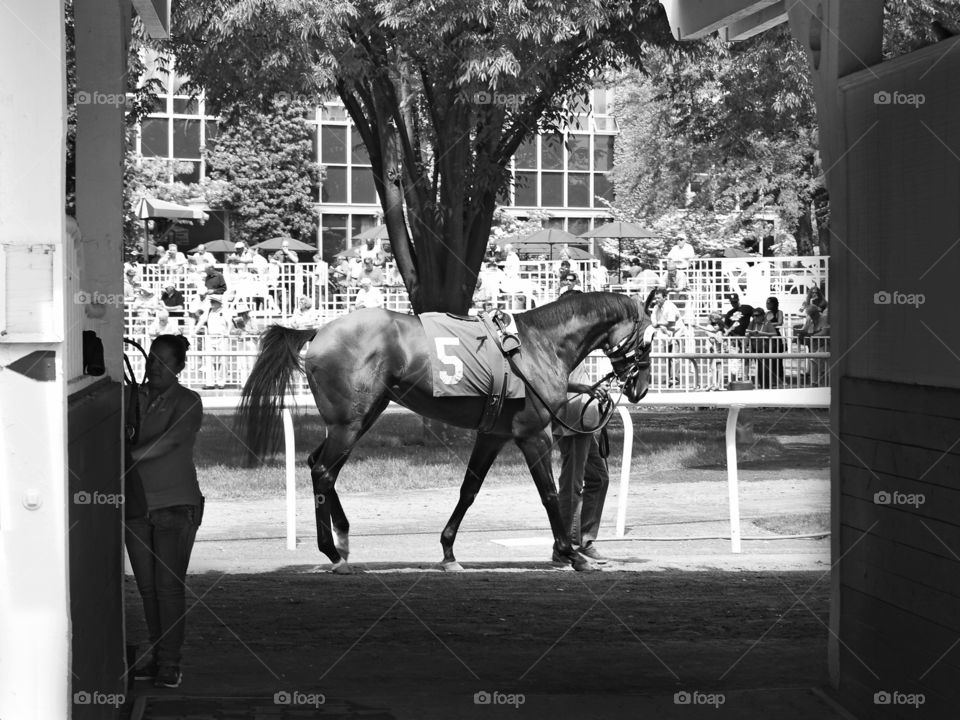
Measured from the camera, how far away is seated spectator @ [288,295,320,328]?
2336 cm

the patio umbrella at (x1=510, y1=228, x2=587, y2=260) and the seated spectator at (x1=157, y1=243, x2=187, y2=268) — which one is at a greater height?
the patio umbrella at (x1=510, y1=228, x2=587, y2=260)

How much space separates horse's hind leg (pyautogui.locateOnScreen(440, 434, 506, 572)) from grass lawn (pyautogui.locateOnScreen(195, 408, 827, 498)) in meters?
2.35

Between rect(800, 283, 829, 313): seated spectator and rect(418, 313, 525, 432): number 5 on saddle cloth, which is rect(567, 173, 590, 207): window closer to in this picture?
rect(800, 283, 829, 313): seated spectator

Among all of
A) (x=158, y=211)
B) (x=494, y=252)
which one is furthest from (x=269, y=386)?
(x=158, y=211)

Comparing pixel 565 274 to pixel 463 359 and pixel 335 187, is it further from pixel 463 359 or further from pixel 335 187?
pixel 335 187

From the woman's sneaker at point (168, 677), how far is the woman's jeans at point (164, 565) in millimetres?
23

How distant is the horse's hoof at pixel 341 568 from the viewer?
9.73 metres

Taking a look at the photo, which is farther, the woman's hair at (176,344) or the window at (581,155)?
the window at (581,155)

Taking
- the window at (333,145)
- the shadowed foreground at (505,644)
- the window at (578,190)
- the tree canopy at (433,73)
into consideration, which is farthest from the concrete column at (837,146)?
the window at (578,190)

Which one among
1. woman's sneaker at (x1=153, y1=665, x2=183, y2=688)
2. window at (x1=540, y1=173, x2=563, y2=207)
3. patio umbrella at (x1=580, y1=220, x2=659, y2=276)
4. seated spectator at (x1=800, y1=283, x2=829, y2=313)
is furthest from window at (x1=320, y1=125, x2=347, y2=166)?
woman's sneaker at (x1=153, y1=665, x2=183, y2=688)

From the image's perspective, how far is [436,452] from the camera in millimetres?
16609

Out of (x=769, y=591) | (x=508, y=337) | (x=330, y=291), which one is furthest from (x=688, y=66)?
(x=769, y=591)

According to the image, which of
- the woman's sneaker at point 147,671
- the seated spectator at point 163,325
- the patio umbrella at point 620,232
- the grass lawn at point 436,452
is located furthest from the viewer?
the patio umbrella at point 620,232

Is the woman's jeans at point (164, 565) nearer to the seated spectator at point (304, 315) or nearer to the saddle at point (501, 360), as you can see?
the saddle at point (501, 360)
